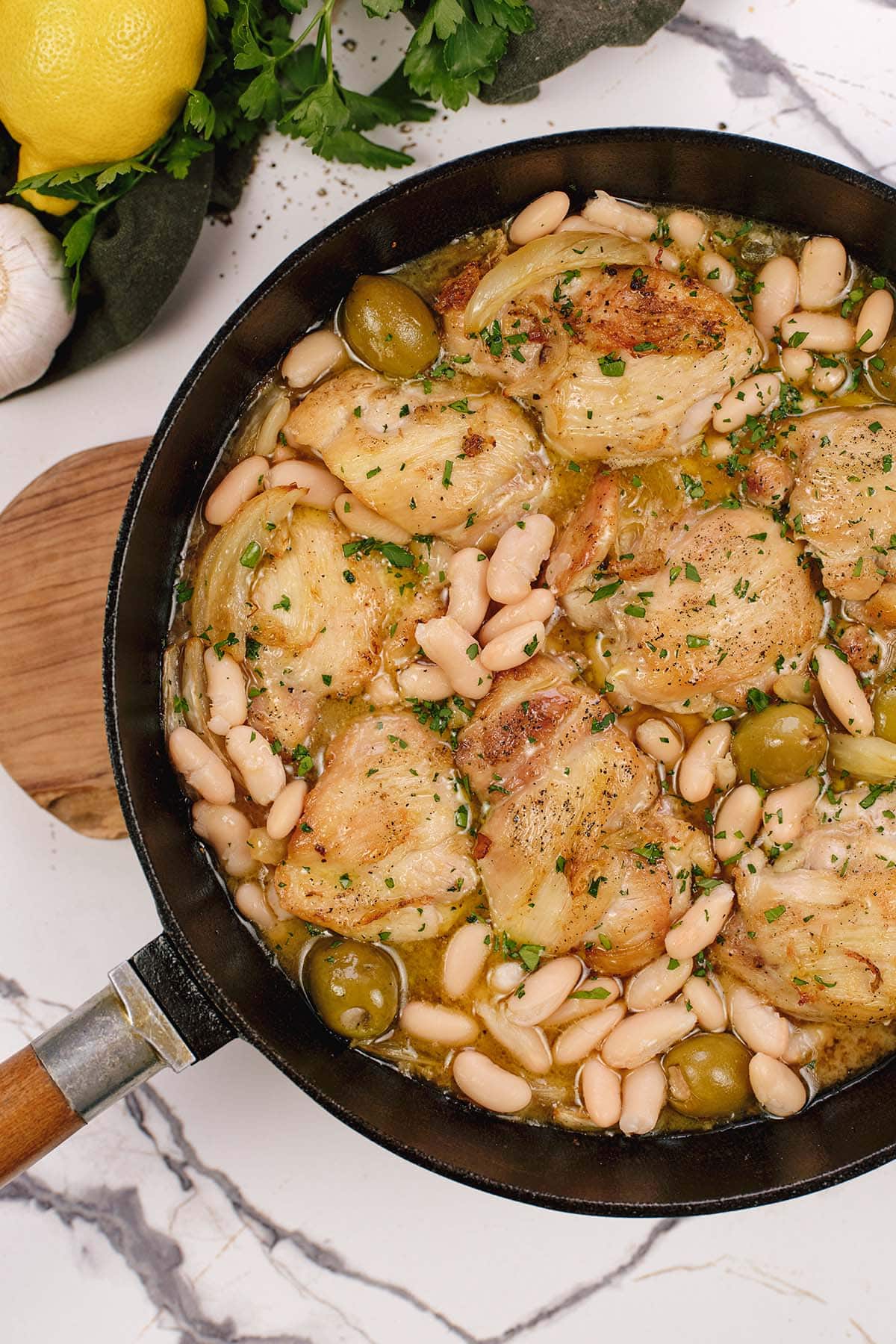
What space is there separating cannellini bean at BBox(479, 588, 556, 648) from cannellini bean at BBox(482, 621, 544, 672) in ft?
0.04

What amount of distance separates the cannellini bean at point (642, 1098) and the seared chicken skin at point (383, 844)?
1.94 ft

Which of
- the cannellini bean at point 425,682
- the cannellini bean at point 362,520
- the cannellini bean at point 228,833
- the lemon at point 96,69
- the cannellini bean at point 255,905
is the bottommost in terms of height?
the cannellini bean at point 255,905

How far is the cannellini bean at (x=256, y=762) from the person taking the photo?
283 cm

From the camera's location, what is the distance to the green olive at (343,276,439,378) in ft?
9.31

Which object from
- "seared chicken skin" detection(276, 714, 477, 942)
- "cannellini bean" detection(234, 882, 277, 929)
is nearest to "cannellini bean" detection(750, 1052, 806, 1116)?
"seared chicken skin" detection(276, 714, 477, 942)

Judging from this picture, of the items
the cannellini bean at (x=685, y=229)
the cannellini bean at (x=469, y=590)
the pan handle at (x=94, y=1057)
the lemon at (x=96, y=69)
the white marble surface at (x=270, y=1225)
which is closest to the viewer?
the pan handle at (x=94, y=1057)

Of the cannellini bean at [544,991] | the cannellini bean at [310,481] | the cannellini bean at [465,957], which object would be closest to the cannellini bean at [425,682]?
the cannellini bean at [310,481]

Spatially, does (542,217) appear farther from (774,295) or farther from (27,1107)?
(27,1107)

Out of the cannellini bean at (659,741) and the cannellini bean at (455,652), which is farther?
the cannellini bean at (659,741)

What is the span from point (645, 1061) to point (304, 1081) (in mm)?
829

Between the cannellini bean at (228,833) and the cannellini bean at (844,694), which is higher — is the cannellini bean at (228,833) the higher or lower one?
the higher one

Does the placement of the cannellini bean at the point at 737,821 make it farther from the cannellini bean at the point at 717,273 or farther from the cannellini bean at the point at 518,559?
the cannellini bean at the point at 717,273

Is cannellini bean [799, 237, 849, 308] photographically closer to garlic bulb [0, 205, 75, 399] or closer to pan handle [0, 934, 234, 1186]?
garlic bulb [0, 205, 75, 399]

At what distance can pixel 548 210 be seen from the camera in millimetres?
2816
